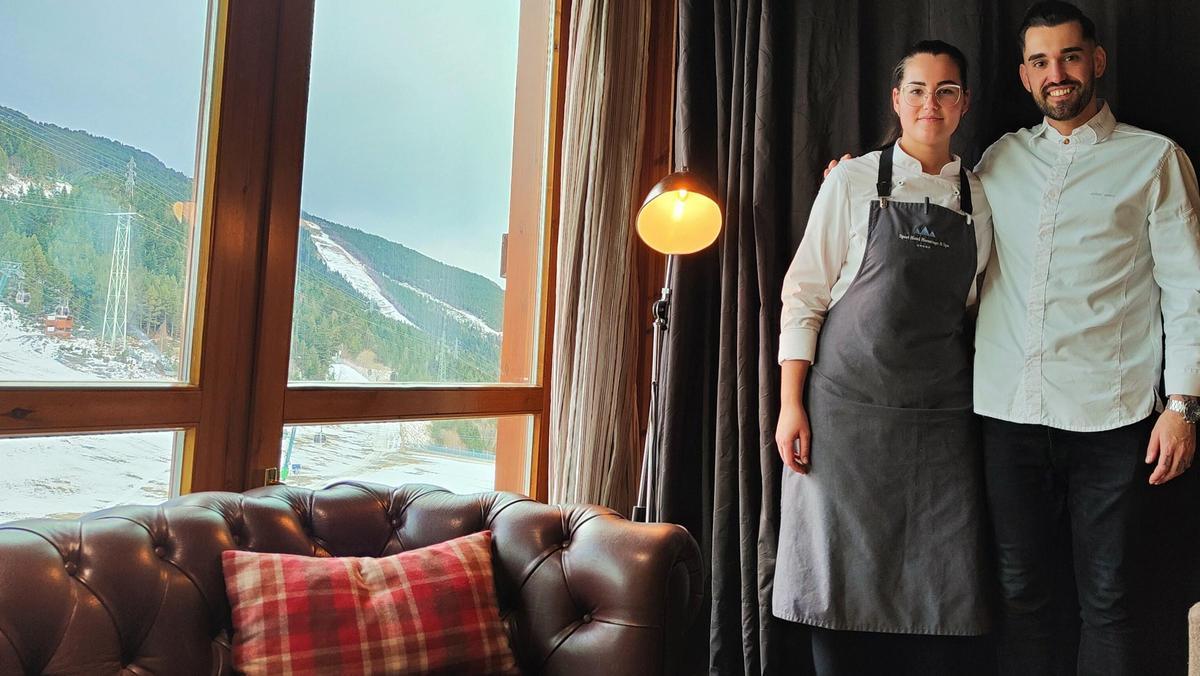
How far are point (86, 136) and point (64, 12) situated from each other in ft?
0.75

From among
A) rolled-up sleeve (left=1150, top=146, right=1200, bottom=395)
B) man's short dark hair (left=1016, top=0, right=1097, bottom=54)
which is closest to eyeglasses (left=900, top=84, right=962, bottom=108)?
man's short dark hair (left=1016, top=0, right=1097, bottom=54)

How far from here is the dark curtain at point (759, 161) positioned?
2160mm

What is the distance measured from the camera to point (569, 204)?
2.49 m

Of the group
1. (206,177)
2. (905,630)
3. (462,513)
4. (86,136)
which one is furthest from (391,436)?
(905,630)

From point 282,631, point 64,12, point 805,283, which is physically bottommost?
point 282,631

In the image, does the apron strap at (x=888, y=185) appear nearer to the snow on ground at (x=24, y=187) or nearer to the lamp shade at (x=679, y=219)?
the lamp shade at (x=679, y=219)

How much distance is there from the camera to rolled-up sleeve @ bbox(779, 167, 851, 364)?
197 cm

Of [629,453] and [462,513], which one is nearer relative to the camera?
[462,513]

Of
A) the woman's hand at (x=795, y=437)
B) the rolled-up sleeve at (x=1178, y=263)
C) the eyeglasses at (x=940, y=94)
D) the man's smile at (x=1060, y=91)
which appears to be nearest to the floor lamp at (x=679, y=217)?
the woman's hand at (x=795, y=437)

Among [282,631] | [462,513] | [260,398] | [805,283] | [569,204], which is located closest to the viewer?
[282,631]

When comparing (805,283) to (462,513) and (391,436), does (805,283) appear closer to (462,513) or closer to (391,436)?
(462,513)

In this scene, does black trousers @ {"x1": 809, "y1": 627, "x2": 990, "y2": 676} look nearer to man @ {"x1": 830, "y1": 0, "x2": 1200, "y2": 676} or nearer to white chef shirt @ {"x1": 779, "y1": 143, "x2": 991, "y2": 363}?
man @ {"x1": 830, "y1": 0, "x2": 1200, "y2": 676}

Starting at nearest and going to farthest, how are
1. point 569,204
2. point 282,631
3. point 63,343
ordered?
point 282,631, point 63,343, point 569,204

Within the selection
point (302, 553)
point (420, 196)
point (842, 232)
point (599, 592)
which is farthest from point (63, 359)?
point (842, 232)
